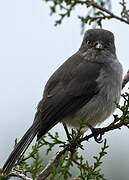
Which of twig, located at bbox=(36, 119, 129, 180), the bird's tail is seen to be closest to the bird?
the bird's tail

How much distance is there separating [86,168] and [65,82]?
71.7 inches

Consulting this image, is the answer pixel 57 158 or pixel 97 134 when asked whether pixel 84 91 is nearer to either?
pixel 97 134

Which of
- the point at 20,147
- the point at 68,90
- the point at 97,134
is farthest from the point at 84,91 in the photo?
the point at 20,147

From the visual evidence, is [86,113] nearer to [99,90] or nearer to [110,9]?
[99,90]

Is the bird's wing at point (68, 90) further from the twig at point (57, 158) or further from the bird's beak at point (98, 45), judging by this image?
the twig at point (57, 158)

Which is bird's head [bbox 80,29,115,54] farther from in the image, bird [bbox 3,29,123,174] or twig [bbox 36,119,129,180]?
twig [bbox 36,119,129,180]

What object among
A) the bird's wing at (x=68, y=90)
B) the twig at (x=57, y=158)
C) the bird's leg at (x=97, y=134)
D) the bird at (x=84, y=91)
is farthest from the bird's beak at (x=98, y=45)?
the twig at (x=57, y=158)

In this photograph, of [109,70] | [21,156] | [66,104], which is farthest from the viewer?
[109,70]

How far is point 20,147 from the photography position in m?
6.38

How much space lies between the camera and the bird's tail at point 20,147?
233 inches

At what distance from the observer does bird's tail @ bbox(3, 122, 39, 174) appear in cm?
593

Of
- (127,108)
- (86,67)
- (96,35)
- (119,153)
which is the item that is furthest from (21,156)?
(119,153)

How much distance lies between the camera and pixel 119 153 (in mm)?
15672

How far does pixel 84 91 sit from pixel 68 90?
0.23 metres
